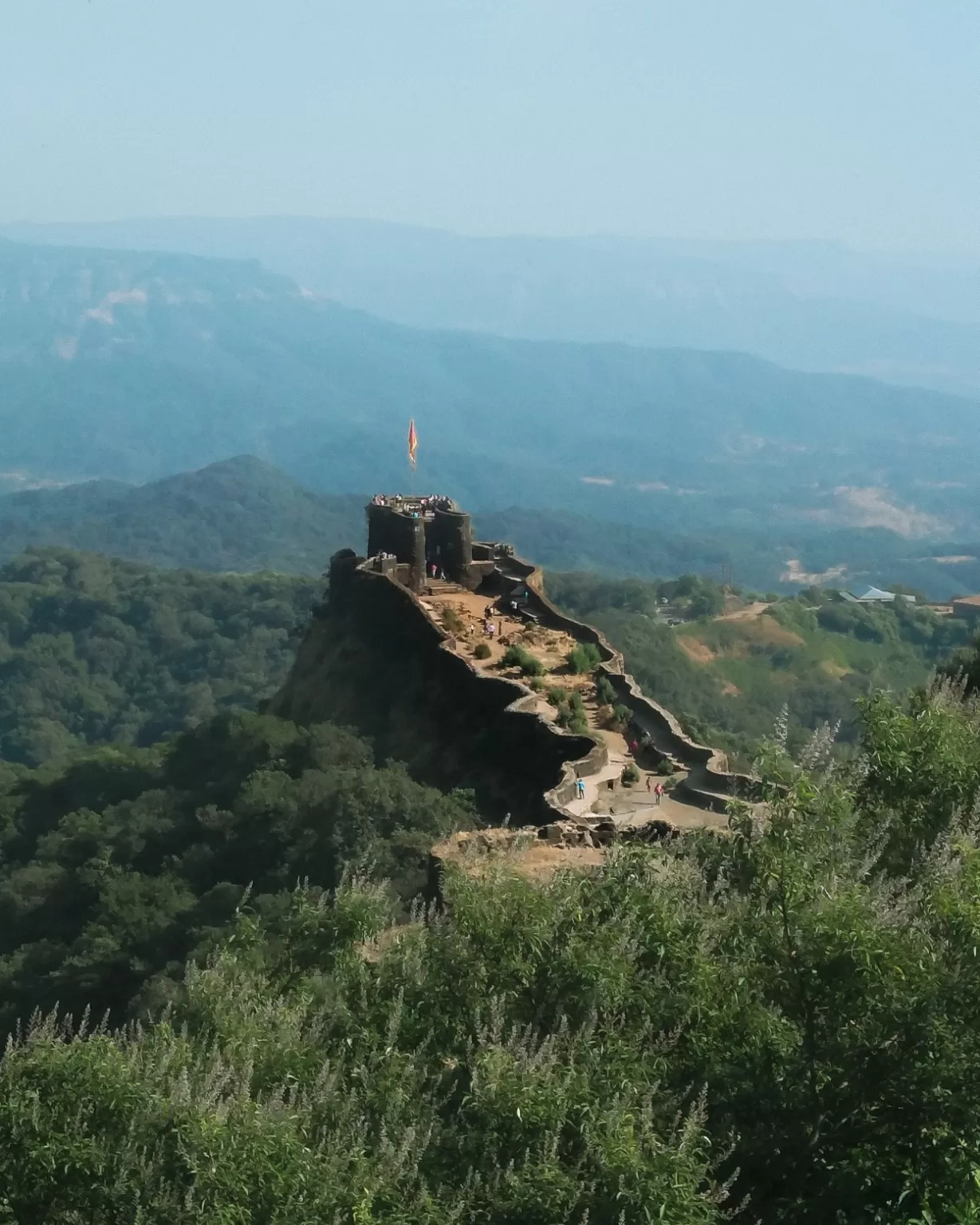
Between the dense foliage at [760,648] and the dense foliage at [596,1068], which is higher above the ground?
the dense foliage at [596,1068]

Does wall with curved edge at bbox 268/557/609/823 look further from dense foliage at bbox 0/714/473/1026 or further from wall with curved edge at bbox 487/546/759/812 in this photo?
wall with curved edge at bbox 487/546/759/812

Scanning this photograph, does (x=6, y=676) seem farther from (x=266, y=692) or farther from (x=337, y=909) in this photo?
(x=337, y=909)

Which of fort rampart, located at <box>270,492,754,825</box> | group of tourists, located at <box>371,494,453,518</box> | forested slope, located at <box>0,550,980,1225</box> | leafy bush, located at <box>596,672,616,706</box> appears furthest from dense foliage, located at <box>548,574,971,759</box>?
forested slope, located at <box>0,550,980,1225</box>

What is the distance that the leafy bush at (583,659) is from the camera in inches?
1329

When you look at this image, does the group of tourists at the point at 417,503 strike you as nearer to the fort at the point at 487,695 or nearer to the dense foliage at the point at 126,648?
the fort at the point at 487,695

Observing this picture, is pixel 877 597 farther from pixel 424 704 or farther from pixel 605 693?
pixel 605 693

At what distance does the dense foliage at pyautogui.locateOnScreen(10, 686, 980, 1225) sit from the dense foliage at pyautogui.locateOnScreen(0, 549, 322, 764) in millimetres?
64215

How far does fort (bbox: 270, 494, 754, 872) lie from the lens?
25625mm

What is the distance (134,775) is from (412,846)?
18164 millimetres

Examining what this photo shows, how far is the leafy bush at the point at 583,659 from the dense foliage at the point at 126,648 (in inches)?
1675

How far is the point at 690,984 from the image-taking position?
441 inches

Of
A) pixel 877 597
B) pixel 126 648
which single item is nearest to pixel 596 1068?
pixel 126 648

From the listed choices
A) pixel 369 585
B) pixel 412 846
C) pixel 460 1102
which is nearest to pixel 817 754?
pixel 460 1102

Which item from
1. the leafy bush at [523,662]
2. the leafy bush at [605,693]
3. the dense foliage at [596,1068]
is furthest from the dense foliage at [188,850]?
the dense foliage at [596,1068]
